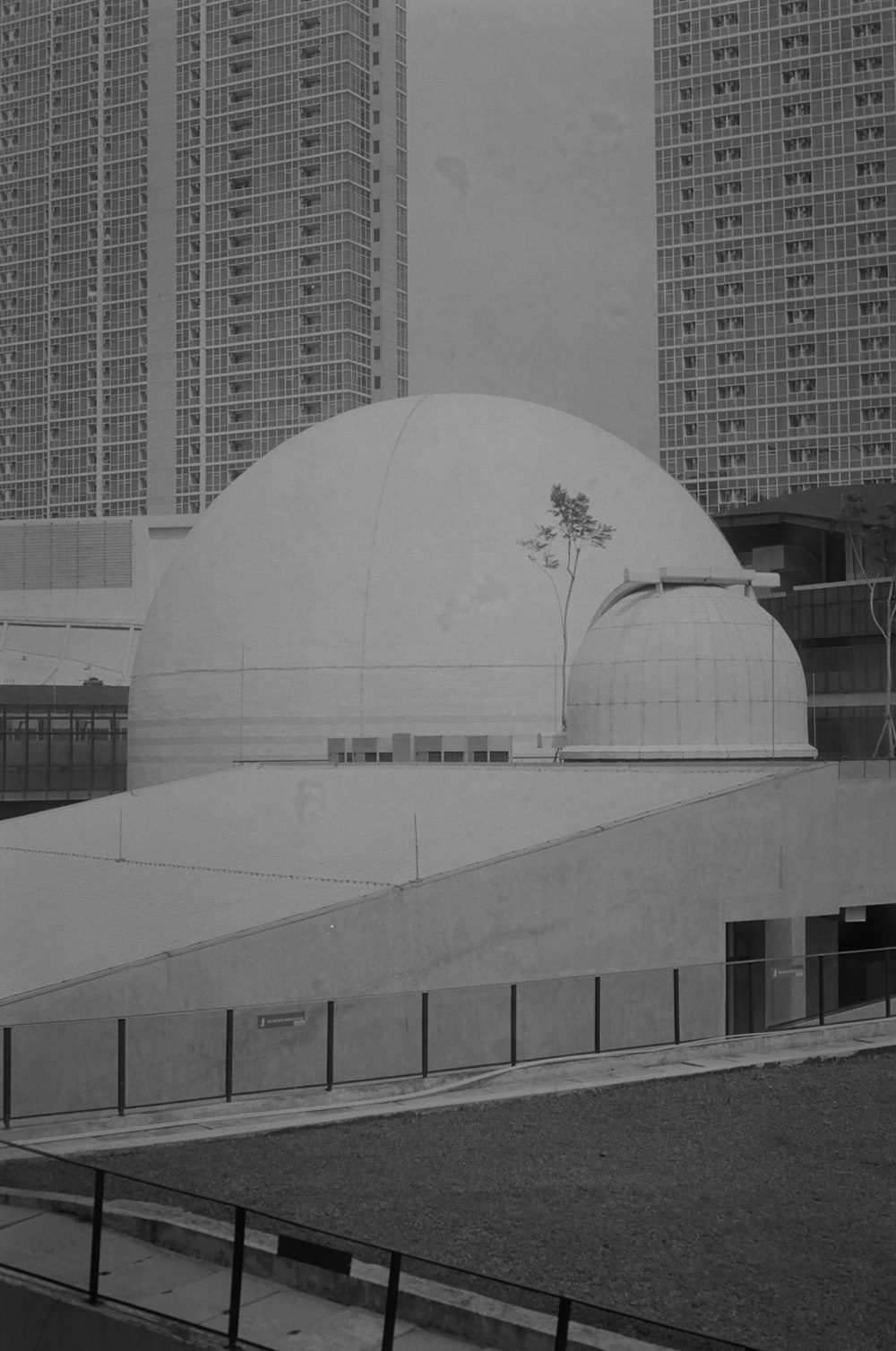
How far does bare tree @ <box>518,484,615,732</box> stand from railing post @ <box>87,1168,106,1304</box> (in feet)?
105

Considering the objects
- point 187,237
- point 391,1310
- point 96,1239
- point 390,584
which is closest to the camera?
point 391,1310

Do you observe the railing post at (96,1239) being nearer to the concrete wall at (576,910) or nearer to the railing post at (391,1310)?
the railing post at (391,1310)

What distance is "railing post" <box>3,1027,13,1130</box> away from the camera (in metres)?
17.6

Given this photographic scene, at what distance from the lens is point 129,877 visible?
102ft

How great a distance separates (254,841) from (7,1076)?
15770 mm

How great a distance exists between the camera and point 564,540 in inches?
1745

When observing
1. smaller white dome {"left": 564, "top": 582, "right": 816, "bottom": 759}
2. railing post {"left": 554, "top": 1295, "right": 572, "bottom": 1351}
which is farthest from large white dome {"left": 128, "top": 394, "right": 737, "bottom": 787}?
railing post {"left": 554, "top": 1295, "right": 572, "bottom": 1351}

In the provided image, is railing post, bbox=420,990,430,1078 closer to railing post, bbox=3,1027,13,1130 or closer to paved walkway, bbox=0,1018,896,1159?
paved walkway, bbox=0,1018,896,1159

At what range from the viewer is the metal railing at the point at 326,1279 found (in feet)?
32.6

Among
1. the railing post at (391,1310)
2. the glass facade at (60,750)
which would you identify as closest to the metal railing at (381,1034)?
the railing post at (391,1310)

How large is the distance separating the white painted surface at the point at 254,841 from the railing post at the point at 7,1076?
19.2ft

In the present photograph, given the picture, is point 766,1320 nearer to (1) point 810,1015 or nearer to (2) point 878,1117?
(2) point 878,1117

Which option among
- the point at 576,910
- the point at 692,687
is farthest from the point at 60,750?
the point at 576,910

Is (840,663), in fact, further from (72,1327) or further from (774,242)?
(72,1327)
